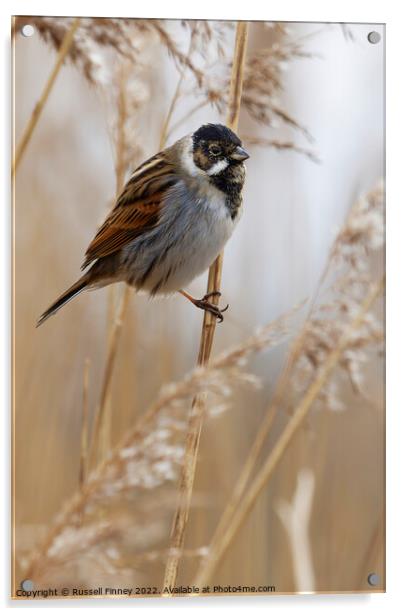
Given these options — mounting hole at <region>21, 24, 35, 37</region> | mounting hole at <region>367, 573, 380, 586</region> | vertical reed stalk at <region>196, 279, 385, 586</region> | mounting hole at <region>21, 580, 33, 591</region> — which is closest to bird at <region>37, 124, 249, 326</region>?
vertical reed stalk at <region>196, 279, 385, 586</region>

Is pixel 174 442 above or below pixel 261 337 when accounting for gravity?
below

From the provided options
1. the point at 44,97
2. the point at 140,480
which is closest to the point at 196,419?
the point at 140,480

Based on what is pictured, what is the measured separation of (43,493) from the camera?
86.7 inches

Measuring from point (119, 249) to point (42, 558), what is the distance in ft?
2.86

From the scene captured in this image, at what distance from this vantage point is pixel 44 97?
2.22m

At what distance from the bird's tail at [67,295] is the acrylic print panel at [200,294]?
0.07 ft

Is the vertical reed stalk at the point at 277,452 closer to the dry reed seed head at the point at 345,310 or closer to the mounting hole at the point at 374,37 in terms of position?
the dry reed seed head at the point at 345,310

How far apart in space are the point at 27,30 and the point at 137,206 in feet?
1.95

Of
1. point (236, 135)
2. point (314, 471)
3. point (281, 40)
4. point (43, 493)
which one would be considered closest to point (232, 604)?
point (314, 471)

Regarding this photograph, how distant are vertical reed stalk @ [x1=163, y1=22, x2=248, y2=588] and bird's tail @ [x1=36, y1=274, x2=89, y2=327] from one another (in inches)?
14.1

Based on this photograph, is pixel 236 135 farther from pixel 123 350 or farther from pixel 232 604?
pixel 232 604

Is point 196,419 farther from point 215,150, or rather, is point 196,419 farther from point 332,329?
point 215,150

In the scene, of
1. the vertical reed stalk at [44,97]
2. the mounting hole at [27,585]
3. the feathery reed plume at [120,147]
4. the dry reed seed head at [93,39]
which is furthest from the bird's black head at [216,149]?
the mounting hole at [27,585]

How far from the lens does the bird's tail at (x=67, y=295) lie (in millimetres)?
2217
